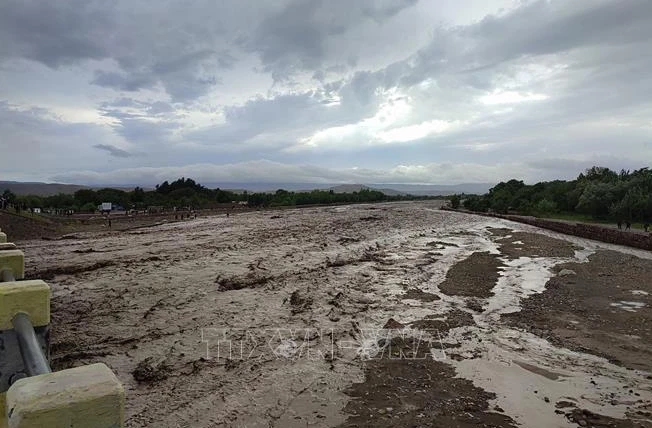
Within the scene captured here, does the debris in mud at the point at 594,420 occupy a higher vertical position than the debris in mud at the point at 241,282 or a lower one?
lower

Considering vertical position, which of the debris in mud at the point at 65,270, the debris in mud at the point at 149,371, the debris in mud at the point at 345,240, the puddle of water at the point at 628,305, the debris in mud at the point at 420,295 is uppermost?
the debris in mud at the point at 345,240

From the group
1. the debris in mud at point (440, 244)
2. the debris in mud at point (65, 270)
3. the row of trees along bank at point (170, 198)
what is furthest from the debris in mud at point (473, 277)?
the row of trees along bank at point (170, 198)

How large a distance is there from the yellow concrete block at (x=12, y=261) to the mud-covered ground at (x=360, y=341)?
3.56m

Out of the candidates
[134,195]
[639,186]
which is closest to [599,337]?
[639,186]

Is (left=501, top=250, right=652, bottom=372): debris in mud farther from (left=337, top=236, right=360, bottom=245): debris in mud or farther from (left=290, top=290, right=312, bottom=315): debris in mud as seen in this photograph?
(left=337, top=236, right=360, bottom=245): debris in mud

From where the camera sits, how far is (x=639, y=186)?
4934cm

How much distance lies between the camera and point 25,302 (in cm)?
225

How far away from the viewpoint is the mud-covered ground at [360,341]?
666 cm

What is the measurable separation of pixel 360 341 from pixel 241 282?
777cm

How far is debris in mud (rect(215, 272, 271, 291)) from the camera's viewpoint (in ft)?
51.0

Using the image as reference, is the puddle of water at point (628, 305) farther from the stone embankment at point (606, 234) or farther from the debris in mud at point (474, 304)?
the stone embankment at point (606, 234)

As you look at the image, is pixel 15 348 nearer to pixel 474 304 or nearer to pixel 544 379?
pixel 544 379

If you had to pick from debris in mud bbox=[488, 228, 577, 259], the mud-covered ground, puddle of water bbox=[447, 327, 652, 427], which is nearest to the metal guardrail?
the mud-covered ground

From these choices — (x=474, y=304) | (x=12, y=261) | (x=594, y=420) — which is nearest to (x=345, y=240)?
(x=474, y=304)
